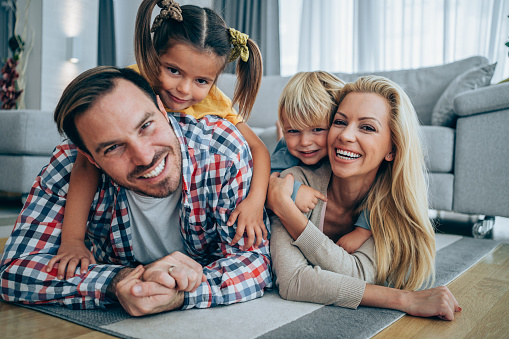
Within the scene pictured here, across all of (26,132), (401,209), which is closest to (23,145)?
(26,132)

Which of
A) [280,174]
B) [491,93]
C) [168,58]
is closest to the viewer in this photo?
[168,58]

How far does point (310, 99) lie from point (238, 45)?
30cm

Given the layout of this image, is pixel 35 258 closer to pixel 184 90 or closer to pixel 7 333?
pixel 7 333

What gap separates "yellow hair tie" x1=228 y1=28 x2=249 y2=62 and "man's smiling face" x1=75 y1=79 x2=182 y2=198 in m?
0.43

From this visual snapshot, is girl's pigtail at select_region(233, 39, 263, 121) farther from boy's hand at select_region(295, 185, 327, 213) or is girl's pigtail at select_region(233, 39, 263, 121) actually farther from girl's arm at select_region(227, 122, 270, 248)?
boy's hand at select_region(295, 185, 327, 213)

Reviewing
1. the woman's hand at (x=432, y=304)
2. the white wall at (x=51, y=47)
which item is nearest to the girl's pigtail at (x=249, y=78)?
the woman's hand at (x=432, y=304)

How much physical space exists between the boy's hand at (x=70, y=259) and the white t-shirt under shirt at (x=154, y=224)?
0.15m

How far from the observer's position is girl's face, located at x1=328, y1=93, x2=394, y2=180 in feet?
4.36

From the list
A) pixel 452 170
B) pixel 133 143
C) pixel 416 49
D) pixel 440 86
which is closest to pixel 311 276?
pixel 133 143

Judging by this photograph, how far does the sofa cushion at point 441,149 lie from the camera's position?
2.47m

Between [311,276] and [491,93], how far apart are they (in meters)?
1.70

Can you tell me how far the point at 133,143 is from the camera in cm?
104

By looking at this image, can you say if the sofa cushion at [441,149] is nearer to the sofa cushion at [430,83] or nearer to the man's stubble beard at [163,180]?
the sofa cushion at [430,83]

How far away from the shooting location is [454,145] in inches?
98.7
